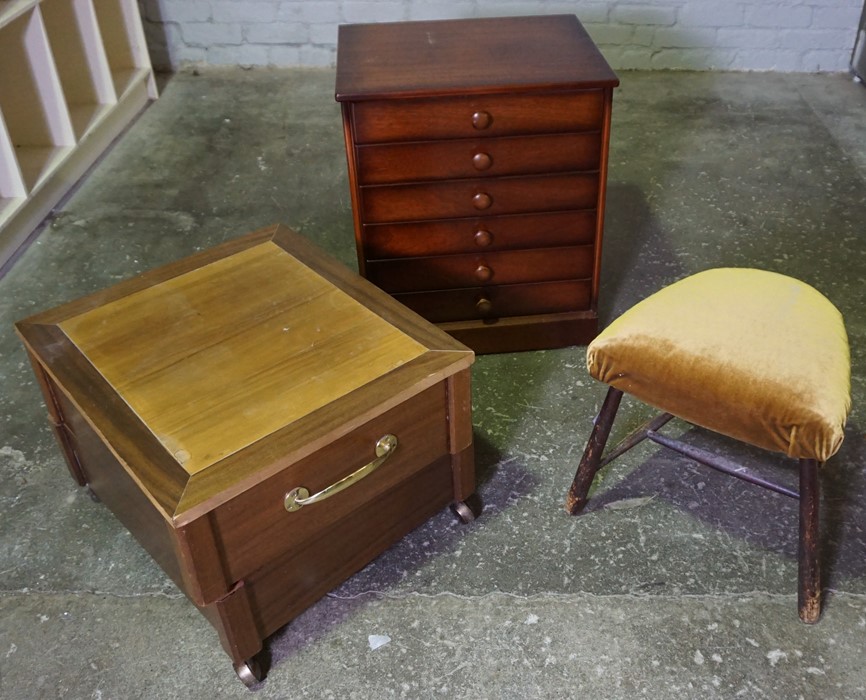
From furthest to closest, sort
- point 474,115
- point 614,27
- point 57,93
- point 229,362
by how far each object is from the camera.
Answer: point 614,27 → point 57,93 → point 474,115 → point 229,362

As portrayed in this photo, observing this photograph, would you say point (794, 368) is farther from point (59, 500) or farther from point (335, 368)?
point (59, 500)

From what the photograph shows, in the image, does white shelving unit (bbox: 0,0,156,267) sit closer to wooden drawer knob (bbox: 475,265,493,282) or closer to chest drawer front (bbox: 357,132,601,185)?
chest drawer front (bbox: 357,132,601,185)

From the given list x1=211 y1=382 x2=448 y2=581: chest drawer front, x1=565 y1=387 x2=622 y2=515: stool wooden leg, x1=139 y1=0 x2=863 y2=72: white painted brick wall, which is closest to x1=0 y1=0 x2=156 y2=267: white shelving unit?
x1=139 y1=0 x2=863 y2=72: white painted brick wall

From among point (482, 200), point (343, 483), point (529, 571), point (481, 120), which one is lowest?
point (529, 571)

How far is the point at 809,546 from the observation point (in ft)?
4.20

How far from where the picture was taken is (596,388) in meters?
1.85

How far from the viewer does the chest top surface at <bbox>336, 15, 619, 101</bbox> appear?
5.23ft

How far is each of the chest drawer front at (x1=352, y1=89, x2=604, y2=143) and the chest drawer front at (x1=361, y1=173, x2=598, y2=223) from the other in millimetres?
101

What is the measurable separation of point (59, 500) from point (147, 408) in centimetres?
52

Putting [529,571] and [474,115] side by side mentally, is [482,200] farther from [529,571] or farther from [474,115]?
[529,571]

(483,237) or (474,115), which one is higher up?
(474,115)

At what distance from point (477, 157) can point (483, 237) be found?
0.17 meters

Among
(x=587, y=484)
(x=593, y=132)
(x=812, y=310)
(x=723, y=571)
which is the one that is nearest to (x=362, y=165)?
(x=593, y=132)

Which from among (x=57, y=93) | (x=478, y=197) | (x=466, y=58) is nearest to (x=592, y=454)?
(x=478, y=197)
